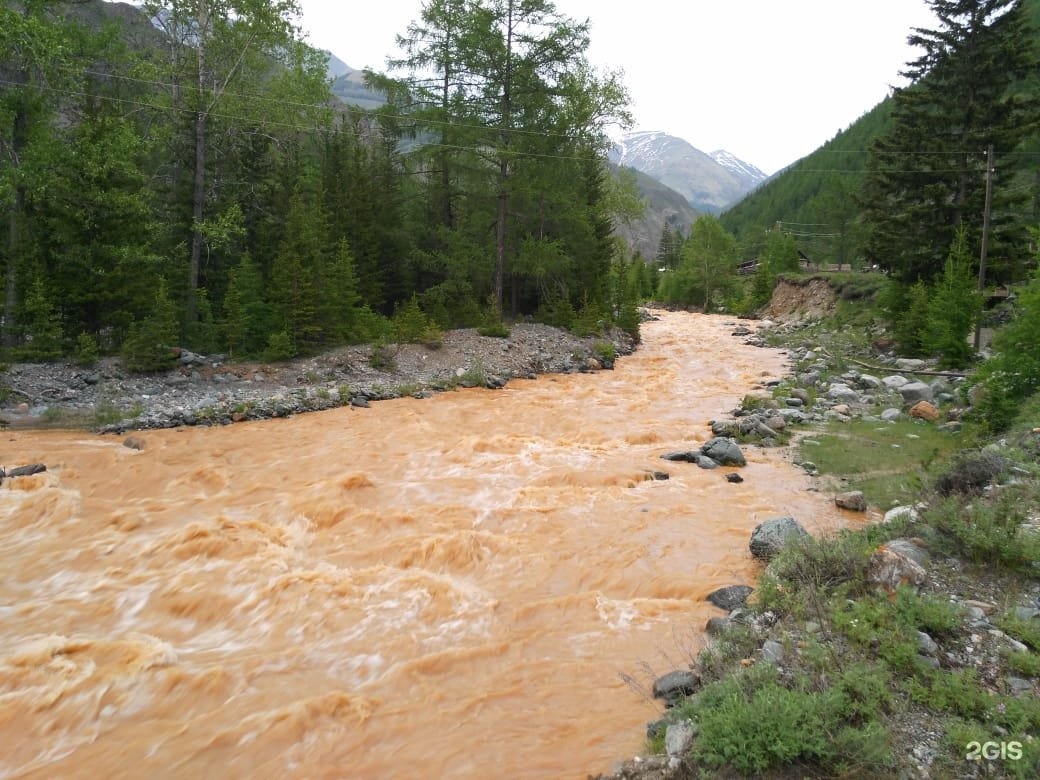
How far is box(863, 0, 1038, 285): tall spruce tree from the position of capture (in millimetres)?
23281

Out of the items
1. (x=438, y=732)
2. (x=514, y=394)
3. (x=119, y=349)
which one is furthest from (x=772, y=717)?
(x=119, y=349)

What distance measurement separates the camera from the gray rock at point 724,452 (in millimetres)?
11555

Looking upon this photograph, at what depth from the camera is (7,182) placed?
14.8 m

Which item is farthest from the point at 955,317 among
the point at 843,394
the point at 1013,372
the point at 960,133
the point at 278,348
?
the point at 278,348

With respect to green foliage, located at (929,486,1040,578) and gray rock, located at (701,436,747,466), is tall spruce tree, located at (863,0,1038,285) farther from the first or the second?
green foliage, located at (929,486,1040,578)

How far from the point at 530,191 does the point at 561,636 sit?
20779 mm

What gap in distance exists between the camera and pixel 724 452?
461 inches

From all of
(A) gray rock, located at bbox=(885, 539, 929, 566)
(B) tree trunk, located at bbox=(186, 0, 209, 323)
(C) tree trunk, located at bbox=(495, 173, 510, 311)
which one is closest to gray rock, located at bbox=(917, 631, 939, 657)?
(A) gray rock, located at bbox=(885, 539, 929, 566)

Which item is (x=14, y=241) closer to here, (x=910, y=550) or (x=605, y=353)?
(x=605, y=353)

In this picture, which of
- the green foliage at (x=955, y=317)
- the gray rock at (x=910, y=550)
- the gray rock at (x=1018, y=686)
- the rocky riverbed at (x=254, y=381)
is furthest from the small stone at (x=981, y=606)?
the green foliage at (x=955, y=317)

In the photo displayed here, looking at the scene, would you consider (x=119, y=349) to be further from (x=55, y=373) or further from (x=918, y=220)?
(x=918, y=220)

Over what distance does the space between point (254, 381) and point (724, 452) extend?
1394cm

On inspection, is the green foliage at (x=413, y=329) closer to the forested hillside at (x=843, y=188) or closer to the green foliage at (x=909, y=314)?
the green foliage at (x=909, y=314)

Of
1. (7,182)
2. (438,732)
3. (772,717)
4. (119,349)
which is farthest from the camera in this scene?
(119,349)
